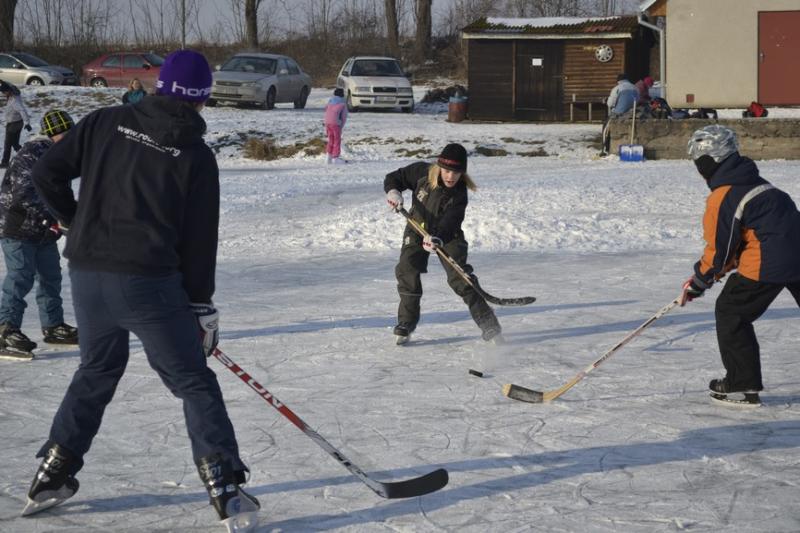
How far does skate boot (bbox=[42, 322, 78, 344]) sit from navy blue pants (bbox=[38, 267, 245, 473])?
2984mm

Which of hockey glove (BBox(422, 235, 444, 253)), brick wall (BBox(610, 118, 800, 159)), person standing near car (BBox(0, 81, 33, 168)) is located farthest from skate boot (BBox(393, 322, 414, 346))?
person standing near car (BBox(0, 81, 33, 168))

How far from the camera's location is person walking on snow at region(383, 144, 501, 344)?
20.2 ft

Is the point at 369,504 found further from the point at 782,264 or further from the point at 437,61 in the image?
the point at 437,61

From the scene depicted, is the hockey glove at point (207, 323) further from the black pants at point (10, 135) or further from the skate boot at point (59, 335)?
the black pants at point (10, 135)

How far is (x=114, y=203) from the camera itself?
3.34 meters

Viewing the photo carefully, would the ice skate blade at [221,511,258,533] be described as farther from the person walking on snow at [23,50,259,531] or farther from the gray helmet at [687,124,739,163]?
the gray helmet at [687,124,739,163]

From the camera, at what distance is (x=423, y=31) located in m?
36.6

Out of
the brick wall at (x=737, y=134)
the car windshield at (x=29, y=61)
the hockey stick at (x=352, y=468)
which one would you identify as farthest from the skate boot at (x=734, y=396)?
the car windshield at (x=29, y=61)

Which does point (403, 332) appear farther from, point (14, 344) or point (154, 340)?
point (154, 340)

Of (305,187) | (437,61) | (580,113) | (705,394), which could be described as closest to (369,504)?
(705,394)

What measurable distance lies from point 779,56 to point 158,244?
18212mm

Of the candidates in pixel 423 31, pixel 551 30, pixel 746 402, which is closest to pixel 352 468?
pixel 746 402

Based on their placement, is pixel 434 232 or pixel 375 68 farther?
pixel 375 68

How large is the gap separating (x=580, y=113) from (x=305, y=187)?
11647 mm
